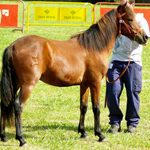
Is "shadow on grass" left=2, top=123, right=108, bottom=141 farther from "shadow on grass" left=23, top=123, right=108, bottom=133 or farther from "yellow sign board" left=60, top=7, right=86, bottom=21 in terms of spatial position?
"yellow sign board" left=60, top=7, right=86, bottom=21

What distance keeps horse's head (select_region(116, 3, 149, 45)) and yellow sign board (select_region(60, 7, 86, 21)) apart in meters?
12.5

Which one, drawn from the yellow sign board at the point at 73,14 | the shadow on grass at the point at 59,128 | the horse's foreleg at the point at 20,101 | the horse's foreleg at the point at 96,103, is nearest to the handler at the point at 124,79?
the shadow on grass at the point at 59,128

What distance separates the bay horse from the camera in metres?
4.67

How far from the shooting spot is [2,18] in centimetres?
1636

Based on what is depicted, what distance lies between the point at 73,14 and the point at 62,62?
1325 cm

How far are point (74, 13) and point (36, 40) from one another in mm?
13217

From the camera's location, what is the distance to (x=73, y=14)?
698 inches

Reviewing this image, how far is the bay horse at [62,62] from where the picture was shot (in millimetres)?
4672

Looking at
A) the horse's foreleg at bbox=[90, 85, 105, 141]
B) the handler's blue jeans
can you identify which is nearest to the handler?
the handler's blue jeans

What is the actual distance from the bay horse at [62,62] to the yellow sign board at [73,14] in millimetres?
12530

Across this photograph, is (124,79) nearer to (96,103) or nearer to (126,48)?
(126,48)

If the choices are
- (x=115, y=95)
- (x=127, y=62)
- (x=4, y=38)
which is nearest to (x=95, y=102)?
(x=115, y=95)

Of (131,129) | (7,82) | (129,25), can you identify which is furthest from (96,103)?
(7,82)

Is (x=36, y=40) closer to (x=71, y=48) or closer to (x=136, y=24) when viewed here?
(x=71, y=48)
